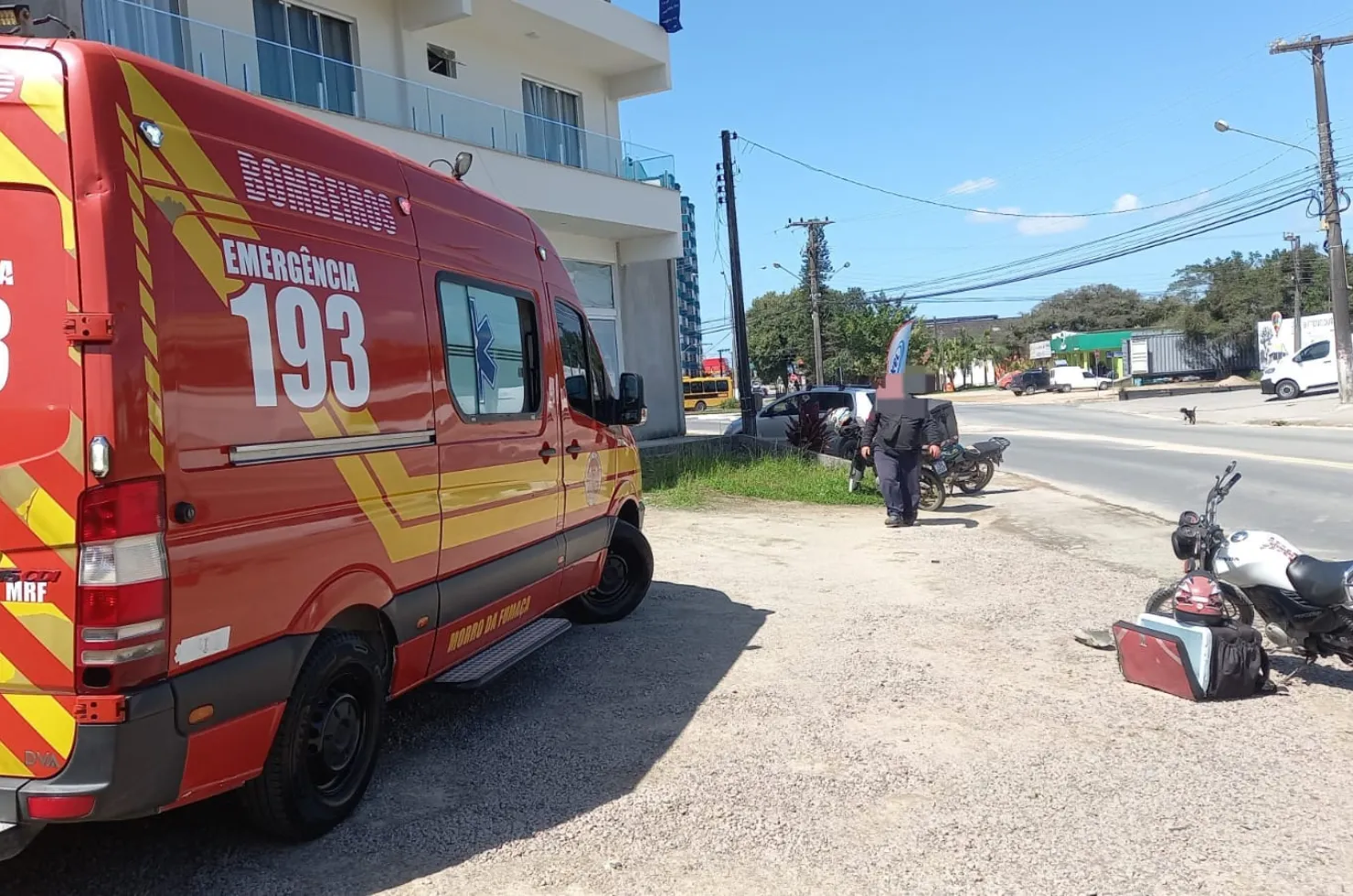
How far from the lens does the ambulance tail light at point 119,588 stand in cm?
268

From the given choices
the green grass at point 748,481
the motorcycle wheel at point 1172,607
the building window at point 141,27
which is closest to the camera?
the motorcycle wheel at point 1172,607

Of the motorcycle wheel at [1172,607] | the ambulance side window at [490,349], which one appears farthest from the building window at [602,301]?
the motorcycle wheel at [1172,607]

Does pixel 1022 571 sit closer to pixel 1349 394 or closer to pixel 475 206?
pixel 475 206

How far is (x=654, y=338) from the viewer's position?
69.8ft

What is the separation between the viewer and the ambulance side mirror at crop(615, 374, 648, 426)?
650cm

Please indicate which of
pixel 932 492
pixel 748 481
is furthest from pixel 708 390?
pixel 932 492

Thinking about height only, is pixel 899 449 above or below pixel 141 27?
below

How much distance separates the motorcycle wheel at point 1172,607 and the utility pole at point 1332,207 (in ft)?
86.8

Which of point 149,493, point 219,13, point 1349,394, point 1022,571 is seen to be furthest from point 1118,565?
point 1349,394

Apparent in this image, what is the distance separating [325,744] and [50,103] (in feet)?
7.54

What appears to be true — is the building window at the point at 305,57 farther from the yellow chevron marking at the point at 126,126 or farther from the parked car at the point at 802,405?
the yellow chevron marking at the point at 126,126

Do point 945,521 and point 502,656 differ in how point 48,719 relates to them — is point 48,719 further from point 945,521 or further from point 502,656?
point 945,521

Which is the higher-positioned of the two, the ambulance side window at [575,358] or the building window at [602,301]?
the building window at [602,301]

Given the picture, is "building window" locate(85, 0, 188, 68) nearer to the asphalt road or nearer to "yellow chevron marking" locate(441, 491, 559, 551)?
"yellow chevron marking" locate(441, 491, 559, 551)
